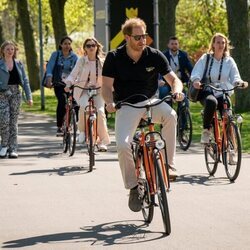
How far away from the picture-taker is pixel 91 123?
13.1m

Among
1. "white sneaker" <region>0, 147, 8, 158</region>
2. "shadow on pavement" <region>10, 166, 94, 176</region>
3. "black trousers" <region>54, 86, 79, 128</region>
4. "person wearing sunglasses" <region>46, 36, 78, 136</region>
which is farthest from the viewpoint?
"black trousers" <region>54, 86, 79, 128</region>

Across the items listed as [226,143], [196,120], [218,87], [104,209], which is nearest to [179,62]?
[218,87]

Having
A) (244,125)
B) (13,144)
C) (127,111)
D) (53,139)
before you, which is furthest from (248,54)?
(127,111)

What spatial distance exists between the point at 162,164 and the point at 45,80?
9.00 metres

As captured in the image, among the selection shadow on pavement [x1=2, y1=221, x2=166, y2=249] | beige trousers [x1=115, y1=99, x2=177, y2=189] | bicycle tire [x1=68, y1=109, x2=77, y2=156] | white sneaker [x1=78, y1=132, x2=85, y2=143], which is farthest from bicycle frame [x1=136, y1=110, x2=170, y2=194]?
bicycle tire [x1=68, y1=109, x2=77, y2=156]

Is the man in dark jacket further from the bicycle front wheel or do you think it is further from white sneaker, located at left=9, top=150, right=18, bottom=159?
the bicycle front wheel

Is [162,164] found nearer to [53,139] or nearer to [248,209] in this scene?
[248,209]

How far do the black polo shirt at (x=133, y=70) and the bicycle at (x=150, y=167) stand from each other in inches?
6.4

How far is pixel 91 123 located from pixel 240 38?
37.7 feet

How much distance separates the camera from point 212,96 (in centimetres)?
1174

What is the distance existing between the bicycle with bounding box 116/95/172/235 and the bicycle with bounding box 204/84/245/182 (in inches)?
112

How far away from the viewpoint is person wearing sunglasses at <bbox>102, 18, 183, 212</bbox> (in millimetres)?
8383

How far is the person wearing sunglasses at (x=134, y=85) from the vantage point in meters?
8.38

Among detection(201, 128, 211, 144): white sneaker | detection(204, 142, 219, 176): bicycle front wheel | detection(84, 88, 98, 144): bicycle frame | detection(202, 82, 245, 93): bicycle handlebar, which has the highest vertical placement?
detection(202, 82, 245, 93): bicycle handlebar
